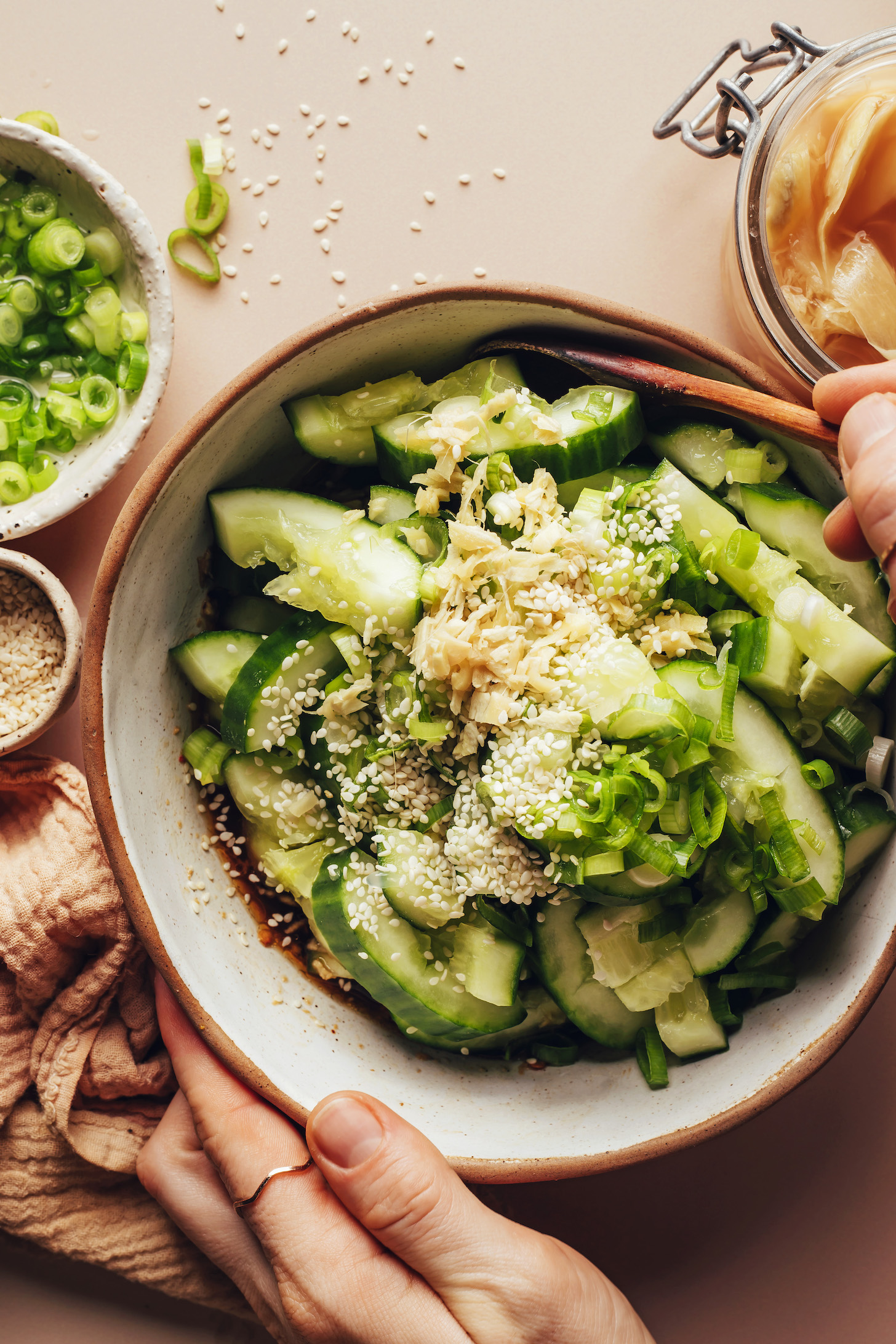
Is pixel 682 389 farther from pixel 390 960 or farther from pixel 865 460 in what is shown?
pixel 390 960

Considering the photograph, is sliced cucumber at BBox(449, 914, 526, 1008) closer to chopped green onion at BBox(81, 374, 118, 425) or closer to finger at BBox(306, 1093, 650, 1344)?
finger at BBox(306, 1093, 650, 1344)

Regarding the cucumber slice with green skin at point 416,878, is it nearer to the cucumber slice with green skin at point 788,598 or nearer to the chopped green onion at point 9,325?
Result: the cucumber slice with green skin at point 788,598

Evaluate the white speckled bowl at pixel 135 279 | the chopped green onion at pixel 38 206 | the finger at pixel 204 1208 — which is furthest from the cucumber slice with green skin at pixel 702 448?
the finger at pixel 204 1208

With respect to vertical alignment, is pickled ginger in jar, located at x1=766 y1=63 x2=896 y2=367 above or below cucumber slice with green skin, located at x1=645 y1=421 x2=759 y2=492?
above

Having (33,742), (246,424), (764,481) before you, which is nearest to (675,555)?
(764,481)

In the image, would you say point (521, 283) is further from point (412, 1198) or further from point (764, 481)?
point (412, 1198)

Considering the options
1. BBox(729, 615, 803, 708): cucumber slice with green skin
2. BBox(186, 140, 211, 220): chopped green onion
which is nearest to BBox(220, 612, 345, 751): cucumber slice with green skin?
BBox(729, 615, 803, 708): cucumber slice with green skin
